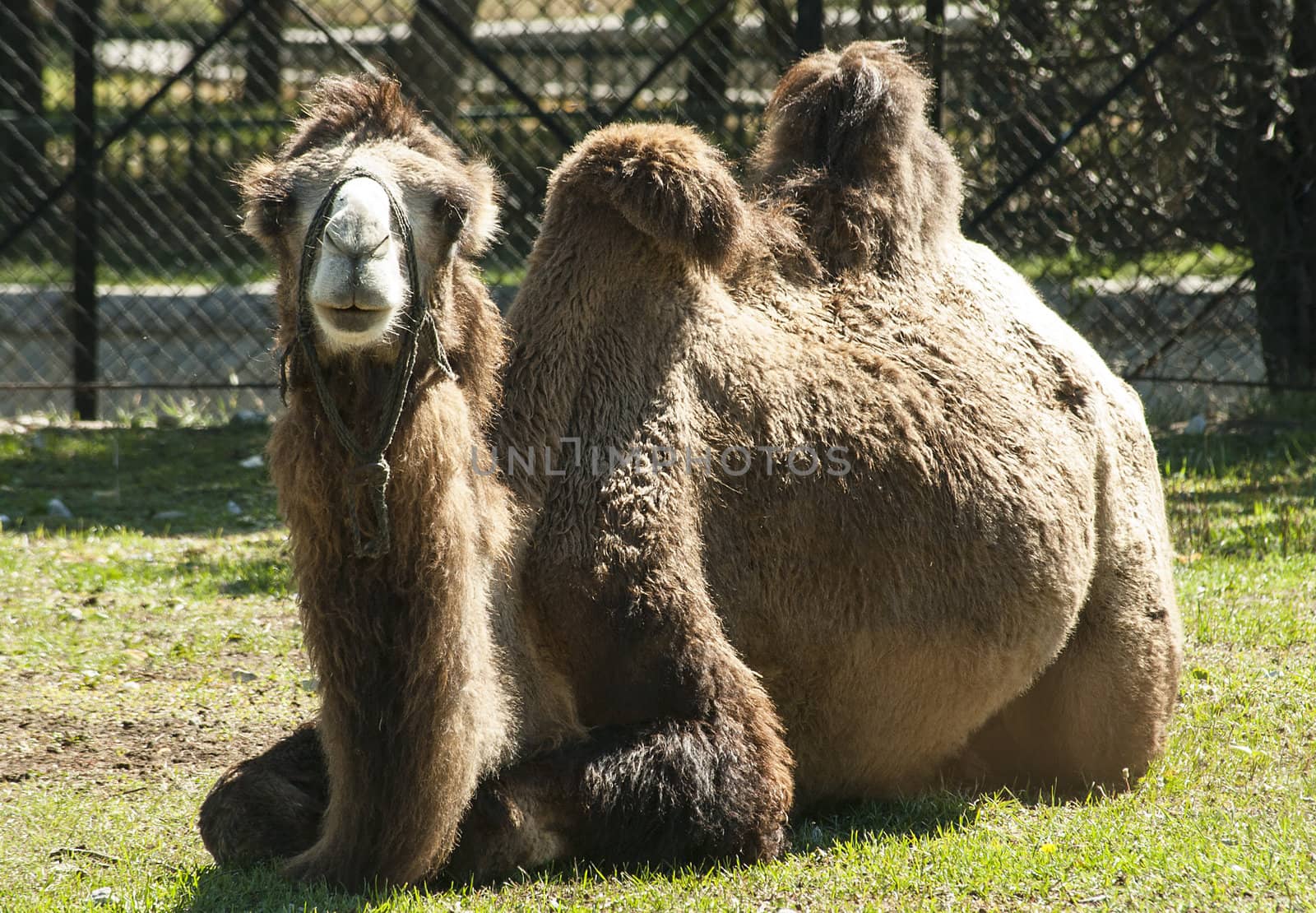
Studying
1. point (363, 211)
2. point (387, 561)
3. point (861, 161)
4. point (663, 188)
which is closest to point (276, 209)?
point (363, 211)

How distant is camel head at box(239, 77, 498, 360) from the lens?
280 centimetres

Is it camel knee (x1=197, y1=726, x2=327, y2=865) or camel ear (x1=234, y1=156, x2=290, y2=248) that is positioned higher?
camel ear (x1=234, y1=156, x2=290, y2=248)

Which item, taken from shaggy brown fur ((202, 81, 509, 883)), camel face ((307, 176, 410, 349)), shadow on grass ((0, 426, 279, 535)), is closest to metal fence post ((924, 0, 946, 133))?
shadow on grass ((0, 426, 279, 535))

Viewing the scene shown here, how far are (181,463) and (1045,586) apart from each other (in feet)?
17.9

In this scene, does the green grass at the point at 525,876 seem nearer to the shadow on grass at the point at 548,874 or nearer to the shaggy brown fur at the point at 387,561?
the shadow on grass at the point at 548,874

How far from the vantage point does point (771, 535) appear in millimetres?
3818

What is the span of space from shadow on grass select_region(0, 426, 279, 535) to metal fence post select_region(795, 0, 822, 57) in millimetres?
3616

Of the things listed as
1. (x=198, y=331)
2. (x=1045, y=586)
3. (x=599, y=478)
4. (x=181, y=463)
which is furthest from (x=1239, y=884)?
(x=198, y=331)

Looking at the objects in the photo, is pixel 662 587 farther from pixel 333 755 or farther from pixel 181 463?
pixel 181 463

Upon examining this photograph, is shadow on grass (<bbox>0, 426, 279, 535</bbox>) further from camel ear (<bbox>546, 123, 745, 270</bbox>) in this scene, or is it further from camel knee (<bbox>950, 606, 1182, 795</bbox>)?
camel knee (<bbox>950, 606, 1182, 795</bbox>)

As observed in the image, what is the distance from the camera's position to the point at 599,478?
359cm

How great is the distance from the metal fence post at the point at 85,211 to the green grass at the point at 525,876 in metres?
1.55

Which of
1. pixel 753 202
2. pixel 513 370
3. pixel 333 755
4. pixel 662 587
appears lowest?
pixel 333 755

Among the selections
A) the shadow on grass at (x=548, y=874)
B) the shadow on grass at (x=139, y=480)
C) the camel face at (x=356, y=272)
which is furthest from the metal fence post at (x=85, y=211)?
the camel face at (x=356, y=272)
